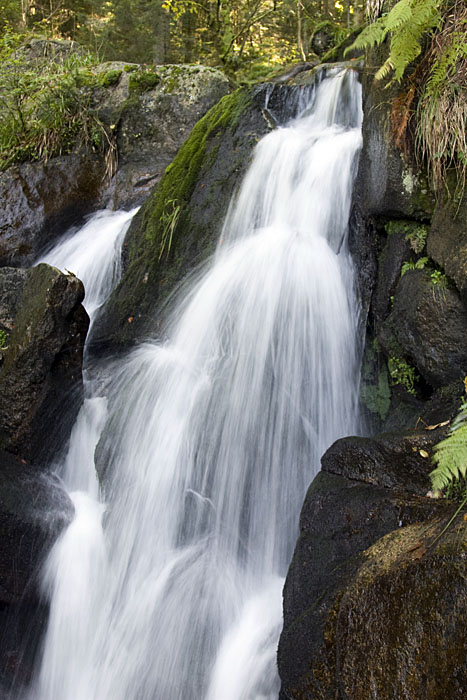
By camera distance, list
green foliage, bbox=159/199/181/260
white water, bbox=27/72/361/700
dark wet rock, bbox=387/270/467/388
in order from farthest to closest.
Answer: green foliage, bbox=159/199/181/260
dark wet rock, bbox=387/270/467/388
white water, bbox=27/72/361/700

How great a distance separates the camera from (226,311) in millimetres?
4883

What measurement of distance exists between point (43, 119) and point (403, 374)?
23.3ft

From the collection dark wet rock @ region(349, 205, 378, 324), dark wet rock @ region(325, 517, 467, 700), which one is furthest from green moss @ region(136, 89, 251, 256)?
dark wet rock @ region(325, 517, 467, 700)

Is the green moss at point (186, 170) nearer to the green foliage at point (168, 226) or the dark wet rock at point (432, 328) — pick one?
the green foliage at point (168, 226)

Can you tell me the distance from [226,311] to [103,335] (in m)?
1.47

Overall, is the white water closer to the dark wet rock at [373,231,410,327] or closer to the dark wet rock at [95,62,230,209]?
the dark wet rock at [373,231,410,327]

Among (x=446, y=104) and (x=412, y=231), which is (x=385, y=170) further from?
(x=446, y=104)

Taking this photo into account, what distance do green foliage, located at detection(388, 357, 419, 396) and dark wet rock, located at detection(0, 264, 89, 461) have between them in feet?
8.59

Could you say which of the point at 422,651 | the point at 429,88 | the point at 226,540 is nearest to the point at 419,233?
the point at 429,88

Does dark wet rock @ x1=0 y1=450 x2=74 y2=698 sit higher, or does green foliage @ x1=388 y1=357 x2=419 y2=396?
green foliage @ x1=388 y1=357 x2=419 y2=396

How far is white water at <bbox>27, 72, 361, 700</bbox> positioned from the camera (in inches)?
128

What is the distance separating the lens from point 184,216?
5914 mm

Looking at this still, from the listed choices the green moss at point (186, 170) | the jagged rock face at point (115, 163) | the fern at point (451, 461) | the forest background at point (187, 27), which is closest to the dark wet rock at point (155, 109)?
the jagged rock face at point (115, 163)

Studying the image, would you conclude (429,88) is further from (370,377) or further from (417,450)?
(417,450)
